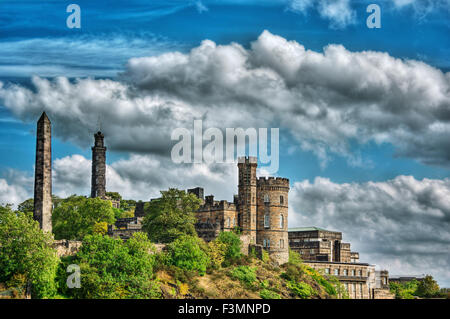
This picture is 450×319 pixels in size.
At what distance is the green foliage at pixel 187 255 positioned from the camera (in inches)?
3221

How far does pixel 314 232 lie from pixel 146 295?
175 ft

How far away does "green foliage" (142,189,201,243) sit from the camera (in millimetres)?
87688

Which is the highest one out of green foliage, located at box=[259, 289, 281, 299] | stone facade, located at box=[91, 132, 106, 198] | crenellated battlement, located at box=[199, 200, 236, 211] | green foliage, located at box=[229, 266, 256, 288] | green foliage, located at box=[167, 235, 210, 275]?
stone facade, located at box=[91, 132, 106, 198]

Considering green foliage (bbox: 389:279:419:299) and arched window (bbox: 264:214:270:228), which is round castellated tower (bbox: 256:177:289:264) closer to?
arched window (bbox: 264:214:270:228)

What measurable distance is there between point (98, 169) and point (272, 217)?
105 feet

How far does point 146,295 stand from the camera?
230 feet

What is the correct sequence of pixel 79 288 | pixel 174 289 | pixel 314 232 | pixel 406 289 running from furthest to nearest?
pixel 406 289
pixel 314 232
pixel 174 289
pixel 79 288

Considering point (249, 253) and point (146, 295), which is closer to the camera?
point (146, 295)

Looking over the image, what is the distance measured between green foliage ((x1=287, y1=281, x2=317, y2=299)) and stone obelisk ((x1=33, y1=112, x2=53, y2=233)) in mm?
30400

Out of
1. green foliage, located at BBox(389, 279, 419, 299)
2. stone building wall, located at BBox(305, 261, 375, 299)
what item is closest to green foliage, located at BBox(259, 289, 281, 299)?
stone building wall, located at BBox(305, 261, 375, 299)

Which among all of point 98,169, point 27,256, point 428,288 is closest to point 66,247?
point 27,256

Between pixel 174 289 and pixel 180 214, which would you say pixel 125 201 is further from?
pixel 174 289
